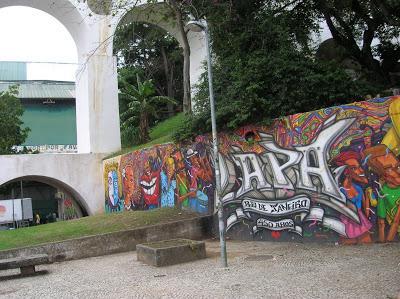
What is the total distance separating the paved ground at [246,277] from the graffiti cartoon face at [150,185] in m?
6.54

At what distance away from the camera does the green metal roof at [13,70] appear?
45.9 meters

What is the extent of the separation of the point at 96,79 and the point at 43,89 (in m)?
22.0

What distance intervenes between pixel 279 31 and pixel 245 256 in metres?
6.00

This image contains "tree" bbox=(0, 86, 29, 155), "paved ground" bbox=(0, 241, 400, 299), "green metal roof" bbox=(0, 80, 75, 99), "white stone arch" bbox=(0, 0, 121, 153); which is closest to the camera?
"paved ground" bbox=(0, 241, 400, 299)

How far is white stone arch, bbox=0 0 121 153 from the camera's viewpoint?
2298cm

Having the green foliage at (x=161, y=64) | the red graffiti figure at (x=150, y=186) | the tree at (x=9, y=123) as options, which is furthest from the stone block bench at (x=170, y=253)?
the green foliage at (x=161, y=64)

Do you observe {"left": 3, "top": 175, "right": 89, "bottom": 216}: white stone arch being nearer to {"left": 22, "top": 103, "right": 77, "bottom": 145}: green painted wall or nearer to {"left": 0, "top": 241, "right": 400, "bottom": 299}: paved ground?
{"left": 0, "top": 241, "right": 400, "bottom": 299}: paved ground

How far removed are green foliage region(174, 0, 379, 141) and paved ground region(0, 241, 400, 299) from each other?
10.9 feet

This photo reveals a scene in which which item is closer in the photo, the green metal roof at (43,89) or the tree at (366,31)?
the tree at (366,31)

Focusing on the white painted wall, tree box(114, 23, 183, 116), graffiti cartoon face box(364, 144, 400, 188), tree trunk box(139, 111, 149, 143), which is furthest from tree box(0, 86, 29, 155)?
graffiti cartoon face box(364, 144, 400, 188)

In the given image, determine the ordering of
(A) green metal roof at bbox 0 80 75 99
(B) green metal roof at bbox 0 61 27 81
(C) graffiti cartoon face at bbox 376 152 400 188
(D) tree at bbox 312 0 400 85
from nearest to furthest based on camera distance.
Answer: (C) graffiti cartoon face at bbox 376 152 400 188, (D) tree at bbox 312 0 400 85, (A) green metal roof at bbox 0 80 75 99, (B) green metal roof at bbox 0 61 27 81

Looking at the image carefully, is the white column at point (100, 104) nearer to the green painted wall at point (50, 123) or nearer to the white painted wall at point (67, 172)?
the white painted wall at point (67, 172)

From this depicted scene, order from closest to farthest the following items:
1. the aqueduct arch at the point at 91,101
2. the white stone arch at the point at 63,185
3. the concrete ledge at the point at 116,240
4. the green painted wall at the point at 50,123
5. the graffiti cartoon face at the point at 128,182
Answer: the concrete ledge at the point at 116,240
the graffiti cartoon face at the point at 128,182
the white stone arch at the point at 63,185
the aqueduct arch at the point at 91,101
the green painted wall at the point at 50,123

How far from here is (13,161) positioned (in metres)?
21.7
